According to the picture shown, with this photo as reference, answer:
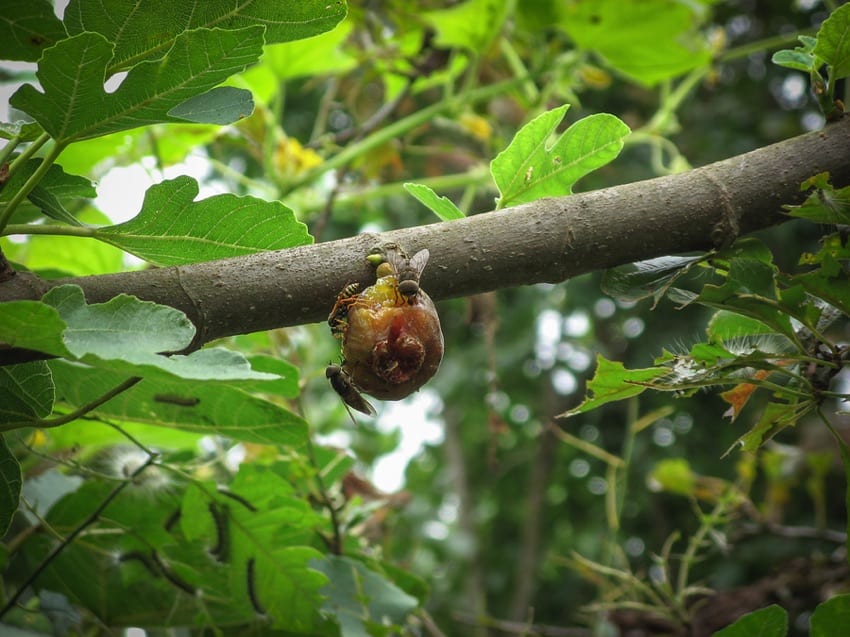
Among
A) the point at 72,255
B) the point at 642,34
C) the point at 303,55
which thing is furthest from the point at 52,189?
the point at 642,34

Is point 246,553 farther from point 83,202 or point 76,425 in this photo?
point 83,202

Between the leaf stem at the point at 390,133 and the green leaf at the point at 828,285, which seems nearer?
the green leaf at the point at 828,285

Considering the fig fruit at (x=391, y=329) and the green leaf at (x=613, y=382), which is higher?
the fig fruit at (x=391, y=329)

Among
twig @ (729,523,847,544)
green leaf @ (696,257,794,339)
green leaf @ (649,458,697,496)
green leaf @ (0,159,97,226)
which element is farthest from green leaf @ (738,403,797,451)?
green leaf @ (649,458,697,496)

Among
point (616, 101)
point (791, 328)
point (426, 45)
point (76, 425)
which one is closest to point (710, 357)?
point (791, 328)

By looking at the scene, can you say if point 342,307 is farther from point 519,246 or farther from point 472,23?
point 472,23

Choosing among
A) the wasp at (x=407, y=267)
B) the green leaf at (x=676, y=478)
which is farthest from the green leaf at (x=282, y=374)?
the green leaf at (x=676, y=478)

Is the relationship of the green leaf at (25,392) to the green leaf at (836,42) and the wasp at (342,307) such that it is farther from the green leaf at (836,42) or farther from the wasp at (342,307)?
the green leaf at (836,42)

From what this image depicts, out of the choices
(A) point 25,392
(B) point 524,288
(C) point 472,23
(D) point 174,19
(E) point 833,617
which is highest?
(D) point 174,19
